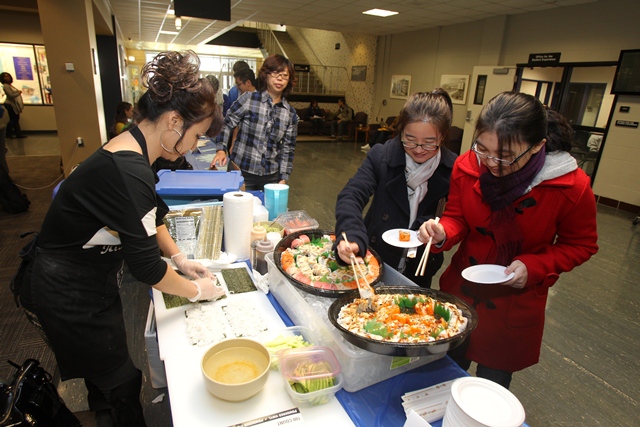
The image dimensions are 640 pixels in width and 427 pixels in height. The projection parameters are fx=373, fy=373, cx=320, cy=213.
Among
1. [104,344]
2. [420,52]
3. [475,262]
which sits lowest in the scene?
[104,344]

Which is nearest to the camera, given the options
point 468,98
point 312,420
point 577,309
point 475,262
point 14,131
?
point 312,420

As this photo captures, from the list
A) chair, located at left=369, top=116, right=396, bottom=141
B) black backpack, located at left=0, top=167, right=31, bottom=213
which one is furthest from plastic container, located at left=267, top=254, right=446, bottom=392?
chair, located at left=369, top=116, right=396, bottom=141

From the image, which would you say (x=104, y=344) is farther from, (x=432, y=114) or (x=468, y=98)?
(x=468, y=98)

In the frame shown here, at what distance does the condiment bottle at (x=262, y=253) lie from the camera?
59.6 inches

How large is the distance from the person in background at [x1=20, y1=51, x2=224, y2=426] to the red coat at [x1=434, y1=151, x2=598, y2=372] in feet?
3.04

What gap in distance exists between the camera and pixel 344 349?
3.15ft

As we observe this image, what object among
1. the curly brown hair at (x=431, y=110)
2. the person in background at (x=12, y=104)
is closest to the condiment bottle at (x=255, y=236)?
the curly brown hair at (x=431, y=110)

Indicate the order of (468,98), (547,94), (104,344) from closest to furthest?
(104,344), (547,94), (468,98)

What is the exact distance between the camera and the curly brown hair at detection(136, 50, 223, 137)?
107cm

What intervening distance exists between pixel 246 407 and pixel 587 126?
7.38 m

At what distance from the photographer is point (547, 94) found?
7.73 m

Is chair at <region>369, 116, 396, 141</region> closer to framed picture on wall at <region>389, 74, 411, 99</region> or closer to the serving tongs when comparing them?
framed picture on wall at <region>389, 74, 411, 99</region>

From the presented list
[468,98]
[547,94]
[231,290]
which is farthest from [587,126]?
[231,290]

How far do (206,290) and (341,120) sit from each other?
35.9ft
